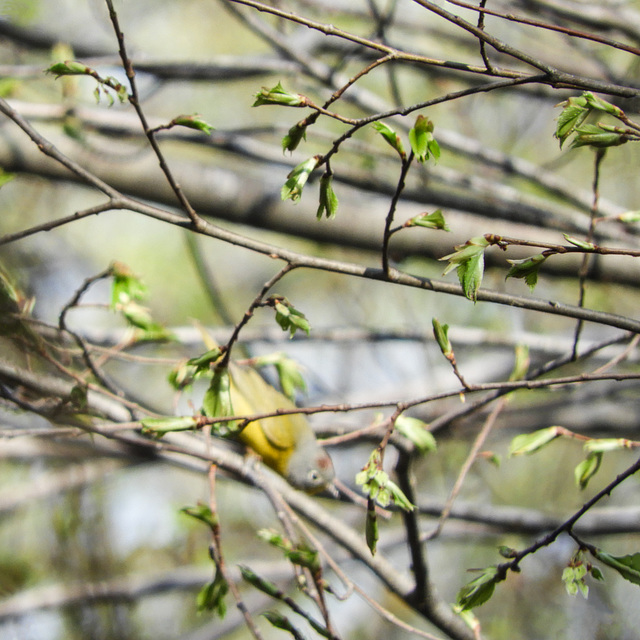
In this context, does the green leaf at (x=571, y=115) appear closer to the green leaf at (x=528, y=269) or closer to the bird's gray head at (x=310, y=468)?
the green leaf at (x=528, y=269)

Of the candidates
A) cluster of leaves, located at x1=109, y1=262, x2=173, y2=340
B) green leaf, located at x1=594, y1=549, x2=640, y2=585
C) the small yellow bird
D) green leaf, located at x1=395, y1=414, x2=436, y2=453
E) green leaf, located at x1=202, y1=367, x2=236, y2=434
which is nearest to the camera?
green leaf, located at x1=594, y1=549, x2=640, y2=585

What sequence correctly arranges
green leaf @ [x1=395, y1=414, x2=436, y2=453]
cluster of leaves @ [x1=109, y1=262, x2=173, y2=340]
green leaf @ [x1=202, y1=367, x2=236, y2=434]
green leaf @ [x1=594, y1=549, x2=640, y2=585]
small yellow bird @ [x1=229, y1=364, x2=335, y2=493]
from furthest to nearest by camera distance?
small yellow bird @ [x1=229, y1=364, x2=335, y2=493] < cluster of leaves @ [x1=109, y1=262, x2=173, y2=340] < green leaf @ [x1=395, y1=414, x2=436, y2=453] < green leaf @ [x1=202, y1=367, x2=236, y2=434] < green leaf @ [x1=594, y1=549, x2=640, y2=585]

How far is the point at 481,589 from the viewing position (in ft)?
3.62

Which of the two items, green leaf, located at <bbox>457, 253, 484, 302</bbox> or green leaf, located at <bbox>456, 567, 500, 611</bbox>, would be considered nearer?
green leaf, located at <bbox>457, 253, 484, 302</bbox>

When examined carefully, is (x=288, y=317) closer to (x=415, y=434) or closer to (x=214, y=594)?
(x=415, y=434)

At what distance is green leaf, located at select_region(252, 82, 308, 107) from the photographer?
95cm

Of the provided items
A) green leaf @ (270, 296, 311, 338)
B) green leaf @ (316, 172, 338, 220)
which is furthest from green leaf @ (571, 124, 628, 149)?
green leaf @ (270, 296, 311, 338)

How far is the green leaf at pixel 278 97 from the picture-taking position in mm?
950

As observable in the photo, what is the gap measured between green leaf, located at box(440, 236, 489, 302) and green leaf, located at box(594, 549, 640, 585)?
1.67 feet

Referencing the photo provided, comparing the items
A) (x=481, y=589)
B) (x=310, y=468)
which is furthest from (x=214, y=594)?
(x=310, y=468)

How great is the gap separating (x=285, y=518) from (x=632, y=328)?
0.83 metres

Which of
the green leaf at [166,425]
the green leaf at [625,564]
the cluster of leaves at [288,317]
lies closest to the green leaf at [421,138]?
the cluster of leaves at [288,317]

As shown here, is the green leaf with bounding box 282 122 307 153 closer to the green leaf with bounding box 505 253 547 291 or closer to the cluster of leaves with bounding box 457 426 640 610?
the green leaf with bounding box 505 253 547 291

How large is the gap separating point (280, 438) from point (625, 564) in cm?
135
